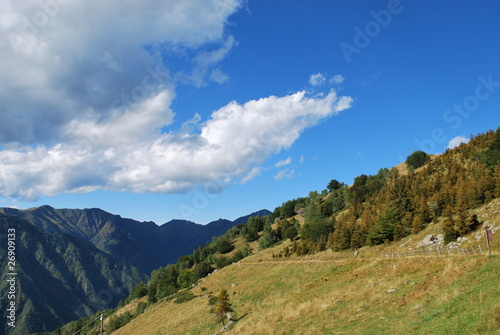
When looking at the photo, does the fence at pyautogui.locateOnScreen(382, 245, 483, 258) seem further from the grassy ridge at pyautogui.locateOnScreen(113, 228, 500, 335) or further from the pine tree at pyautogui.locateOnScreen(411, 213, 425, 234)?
the pine tree at pyautogui.locateOnScreen(411, 213, 425, 234)

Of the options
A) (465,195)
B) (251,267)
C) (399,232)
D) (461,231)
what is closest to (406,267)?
(461,231)

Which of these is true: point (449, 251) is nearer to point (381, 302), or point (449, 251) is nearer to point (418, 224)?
point (381, 302)

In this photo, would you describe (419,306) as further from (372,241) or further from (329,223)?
(329,223)

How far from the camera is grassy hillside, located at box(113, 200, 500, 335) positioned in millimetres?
18875

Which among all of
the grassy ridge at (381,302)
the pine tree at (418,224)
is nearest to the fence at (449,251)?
the grassy ridge at (381,302)

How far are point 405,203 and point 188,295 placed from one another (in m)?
60.9

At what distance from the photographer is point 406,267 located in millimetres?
35844

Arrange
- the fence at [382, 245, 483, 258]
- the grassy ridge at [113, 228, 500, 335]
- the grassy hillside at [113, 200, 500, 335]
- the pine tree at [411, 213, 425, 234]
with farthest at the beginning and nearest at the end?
1. the pine tree at [411, 213, 425, 234]
2. the fence at [382, 245, 483, 258]
3. the grassy hillside at [113, 200, 500, 335]
4. the grassy ridge at [113, 228, 500, 335]

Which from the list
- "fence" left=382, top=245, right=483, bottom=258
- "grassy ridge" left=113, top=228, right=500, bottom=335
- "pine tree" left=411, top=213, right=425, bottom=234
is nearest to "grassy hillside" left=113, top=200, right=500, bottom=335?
"grassy ridge" left=113, top=228, right=500, bottom=335

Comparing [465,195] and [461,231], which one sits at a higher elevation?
[465,195]

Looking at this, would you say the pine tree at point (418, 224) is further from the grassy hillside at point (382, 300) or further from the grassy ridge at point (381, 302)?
the grassy ridge at point (381, 302)

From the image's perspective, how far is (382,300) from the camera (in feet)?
94.8

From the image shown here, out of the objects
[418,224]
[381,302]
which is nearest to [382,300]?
[381,302]

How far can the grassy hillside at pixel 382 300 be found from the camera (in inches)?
743
